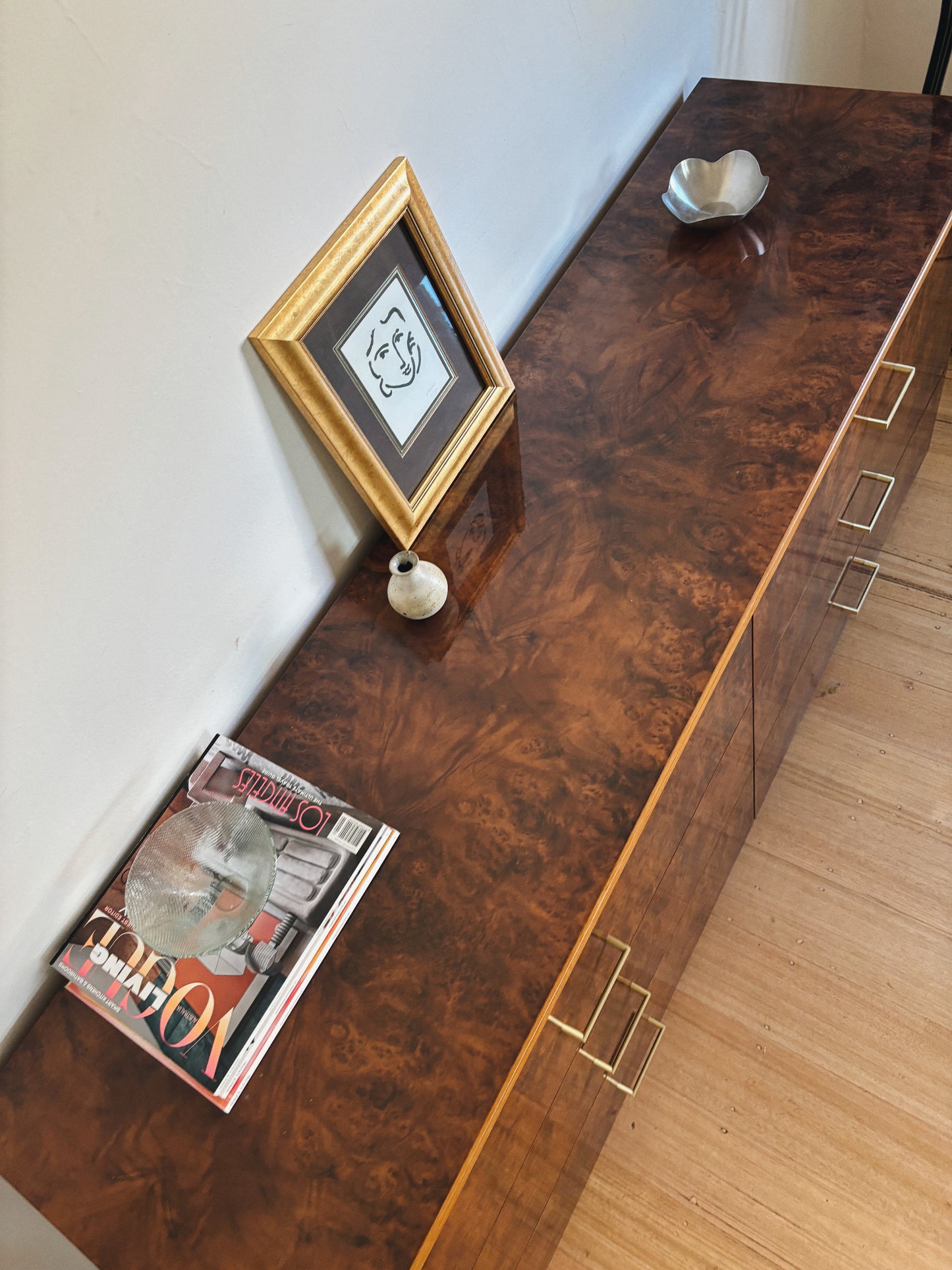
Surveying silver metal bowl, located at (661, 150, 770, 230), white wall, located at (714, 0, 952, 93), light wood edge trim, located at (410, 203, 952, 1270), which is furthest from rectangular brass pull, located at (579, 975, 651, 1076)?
white wall, located at (714, 0, 952, 93)

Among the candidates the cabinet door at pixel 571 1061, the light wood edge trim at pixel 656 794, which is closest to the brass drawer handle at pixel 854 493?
the light wood edge trim at pixel 656 794

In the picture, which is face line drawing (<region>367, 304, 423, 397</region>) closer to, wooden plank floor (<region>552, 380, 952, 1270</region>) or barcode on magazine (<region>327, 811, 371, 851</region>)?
barcode on magazine (<region>327, 811, 371, 851</region>)

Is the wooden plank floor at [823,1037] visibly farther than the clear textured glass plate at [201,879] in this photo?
Yes

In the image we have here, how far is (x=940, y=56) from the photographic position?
1.59 meters

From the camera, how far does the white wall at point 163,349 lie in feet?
2.08

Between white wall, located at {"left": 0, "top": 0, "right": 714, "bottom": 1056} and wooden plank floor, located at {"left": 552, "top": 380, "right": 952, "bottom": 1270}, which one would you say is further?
wooden plank floor, located at {"left": 552, "top": 380, "right": 952, "bottom": 1270}

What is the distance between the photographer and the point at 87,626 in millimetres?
751

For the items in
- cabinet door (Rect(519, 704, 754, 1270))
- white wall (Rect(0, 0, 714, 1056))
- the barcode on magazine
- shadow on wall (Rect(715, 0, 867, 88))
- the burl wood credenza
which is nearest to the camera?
white wall (Rect(0, 0, 714, 1056))

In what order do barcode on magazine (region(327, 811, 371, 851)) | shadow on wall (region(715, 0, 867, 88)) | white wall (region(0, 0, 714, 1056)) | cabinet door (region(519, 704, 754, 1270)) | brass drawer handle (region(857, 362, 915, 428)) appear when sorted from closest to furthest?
white wall (region(0, 0, 714, 1056)) < barcode on magazine (region(327, 811, 371, 851)) < cabinet door (region(519, 704, 754, 1270)) < brass drawer handle (region(857, 362, 915, 428)) < shadow on wall (region(715, 0, 867, 88))

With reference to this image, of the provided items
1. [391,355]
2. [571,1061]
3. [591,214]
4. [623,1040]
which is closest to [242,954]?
[571,1061]

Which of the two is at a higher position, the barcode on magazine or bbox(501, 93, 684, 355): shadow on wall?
bbox(501, 93, 684, 355): shadow on wall

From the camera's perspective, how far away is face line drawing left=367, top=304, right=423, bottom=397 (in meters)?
0.95

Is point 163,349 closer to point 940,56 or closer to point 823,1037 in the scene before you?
point 823,1037

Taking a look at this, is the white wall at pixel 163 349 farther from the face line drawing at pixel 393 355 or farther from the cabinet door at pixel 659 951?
the cabinet door at pixel 659 951
